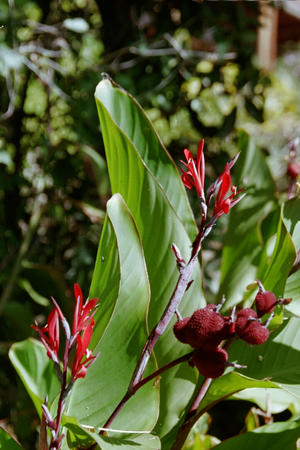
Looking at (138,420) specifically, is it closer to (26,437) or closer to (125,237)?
(125,237)

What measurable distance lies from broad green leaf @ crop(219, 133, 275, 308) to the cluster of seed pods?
1.12ft

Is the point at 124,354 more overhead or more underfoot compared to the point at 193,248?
more underfoot

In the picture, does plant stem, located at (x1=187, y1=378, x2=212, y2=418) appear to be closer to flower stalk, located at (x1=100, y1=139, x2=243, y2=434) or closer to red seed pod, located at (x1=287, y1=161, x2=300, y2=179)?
flower stalk, located at (x1=100, y1=139, x2=243, y2=434)

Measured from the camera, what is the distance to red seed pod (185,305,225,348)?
0.43m

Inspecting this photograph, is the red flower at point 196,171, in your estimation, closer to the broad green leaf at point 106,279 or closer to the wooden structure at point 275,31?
the broad green leaf at point 106,279

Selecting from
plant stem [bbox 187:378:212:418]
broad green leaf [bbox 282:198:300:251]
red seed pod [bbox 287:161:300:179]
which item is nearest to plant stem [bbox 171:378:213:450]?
plant stem [bbox 187:378:212:418]

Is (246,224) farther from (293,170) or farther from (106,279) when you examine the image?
(106,279)

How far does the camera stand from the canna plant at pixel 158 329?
454 millimetres

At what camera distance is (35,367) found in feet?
2.23

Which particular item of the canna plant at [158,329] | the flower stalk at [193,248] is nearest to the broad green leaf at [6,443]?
the canna plant at [158,329]

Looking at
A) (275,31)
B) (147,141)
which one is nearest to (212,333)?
(147,141)

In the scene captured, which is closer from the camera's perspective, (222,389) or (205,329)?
(205,329)

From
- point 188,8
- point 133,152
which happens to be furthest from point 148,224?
point 188,8

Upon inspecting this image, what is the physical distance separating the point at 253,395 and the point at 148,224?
28 cm
